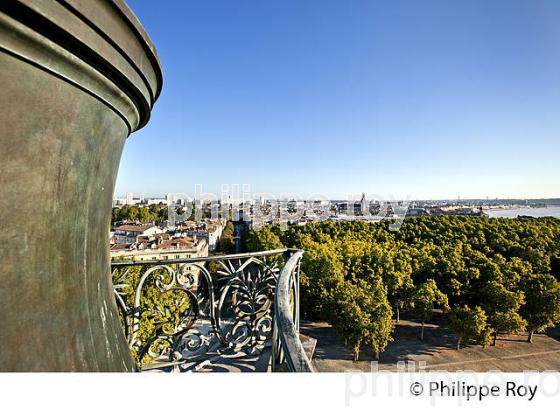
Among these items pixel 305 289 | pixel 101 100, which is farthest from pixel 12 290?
pixel 305 289

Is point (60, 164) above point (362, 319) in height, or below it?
above

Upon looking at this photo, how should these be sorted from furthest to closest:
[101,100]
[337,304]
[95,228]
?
[337,304] < [95,228] < [101,100]

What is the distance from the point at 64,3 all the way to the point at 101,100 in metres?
0.28

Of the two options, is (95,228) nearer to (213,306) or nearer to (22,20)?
(22,20)

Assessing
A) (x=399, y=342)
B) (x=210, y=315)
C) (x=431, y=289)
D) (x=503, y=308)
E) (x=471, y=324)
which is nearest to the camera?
(x=210, y=315)

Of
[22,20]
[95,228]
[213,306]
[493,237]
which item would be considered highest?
[22,20]

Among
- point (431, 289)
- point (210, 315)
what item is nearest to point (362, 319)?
point (431, 289)

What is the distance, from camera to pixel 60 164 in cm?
82

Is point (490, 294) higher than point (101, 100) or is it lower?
lower

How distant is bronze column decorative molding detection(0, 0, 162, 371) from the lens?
0.67 metres

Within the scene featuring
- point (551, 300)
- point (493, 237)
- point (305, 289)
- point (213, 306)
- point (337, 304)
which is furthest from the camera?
point (493, 237)

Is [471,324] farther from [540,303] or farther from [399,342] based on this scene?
[540,303]

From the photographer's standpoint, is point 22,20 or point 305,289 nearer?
point 22,20

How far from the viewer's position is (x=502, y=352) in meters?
18.5
